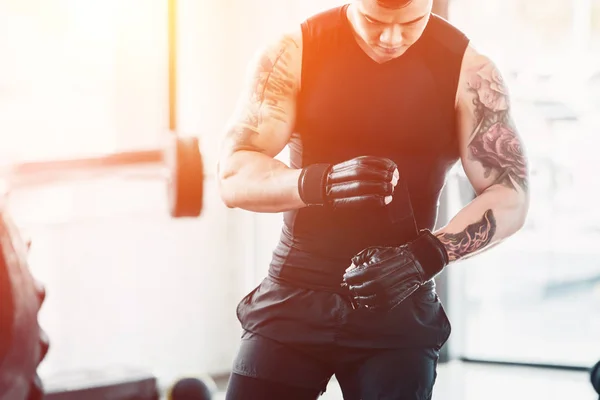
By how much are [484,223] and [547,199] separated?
6.18 feet

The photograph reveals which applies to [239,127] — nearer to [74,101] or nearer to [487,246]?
[487,246]

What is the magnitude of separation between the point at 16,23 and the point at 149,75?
21.4 inches

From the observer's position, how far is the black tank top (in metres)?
1.50

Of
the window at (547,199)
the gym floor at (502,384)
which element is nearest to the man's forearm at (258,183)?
the gym floor at (502,384)

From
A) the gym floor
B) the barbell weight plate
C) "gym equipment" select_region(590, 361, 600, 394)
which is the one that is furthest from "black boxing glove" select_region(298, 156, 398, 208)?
the gym floor

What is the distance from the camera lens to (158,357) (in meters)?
2.81

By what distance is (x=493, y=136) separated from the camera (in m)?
1.54

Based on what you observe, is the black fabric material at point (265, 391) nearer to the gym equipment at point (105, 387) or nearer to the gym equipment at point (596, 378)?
the gym equipment at point (105, 387)

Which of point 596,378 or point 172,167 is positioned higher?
point 172,167

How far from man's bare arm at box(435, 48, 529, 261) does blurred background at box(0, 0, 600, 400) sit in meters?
1.05

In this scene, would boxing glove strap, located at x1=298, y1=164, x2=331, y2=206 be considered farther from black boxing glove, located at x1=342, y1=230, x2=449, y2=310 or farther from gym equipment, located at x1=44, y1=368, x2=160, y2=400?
gym equipment, located at x1=44, y1=368, x2=160, y2=400

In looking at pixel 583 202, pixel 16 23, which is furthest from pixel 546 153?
pixel 16 23

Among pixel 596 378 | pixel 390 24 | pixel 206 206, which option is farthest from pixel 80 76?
pixel 596 378

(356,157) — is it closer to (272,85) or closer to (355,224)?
(355,224)
